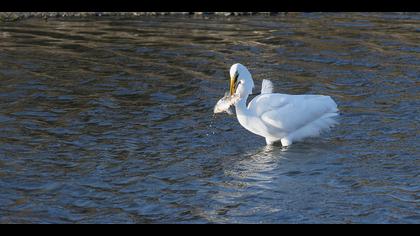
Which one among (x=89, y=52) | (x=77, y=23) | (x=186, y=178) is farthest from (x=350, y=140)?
(x=77, y=23)

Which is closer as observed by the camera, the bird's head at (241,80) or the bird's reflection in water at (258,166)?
the bird's reflection in water at (258,166)

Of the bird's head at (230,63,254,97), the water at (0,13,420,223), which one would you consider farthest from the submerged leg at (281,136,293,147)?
the bird's head at (230,63,254,97)

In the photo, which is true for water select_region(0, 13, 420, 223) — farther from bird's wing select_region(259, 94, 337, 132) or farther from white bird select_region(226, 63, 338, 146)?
bird's wing select_region(259, 94, 337, 132)

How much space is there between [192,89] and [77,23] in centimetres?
633

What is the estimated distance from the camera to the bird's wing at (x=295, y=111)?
10906 mm

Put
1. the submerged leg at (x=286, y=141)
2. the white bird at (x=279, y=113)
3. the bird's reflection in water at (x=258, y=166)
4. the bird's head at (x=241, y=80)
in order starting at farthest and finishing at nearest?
the submerged leg at (x=286, y=141) → the white bird at (x=279, y=113) → the bird's head at (x=241, y=80) → the bird's reflection in water at (x=258, y=166)

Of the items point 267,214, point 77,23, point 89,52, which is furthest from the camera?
point 77,23

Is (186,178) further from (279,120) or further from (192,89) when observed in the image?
(192,89)

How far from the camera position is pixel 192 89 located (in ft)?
44.9

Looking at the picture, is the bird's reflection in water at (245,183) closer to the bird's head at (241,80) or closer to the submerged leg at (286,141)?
the submerged leg at (286,141)

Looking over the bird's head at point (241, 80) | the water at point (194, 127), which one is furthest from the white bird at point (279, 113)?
the water at point (194, 127)

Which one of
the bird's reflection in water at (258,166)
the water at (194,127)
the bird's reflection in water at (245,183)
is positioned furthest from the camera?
the bird's reflection in water at (258,166)

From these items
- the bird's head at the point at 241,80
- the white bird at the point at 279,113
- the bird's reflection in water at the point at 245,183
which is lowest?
the bird's reflection in water at the point at 245,183

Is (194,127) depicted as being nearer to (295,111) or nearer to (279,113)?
(279,113)
